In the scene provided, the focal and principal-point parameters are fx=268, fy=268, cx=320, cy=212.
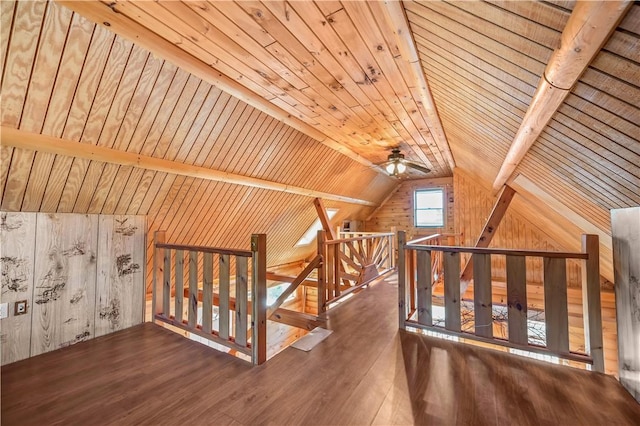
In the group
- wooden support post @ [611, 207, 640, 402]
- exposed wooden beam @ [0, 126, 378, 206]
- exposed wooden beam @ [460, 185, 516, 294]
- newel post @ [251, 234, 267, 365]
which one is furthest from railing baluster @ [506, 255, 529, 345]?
exposed wooden beam @ [0, 126, 378, 206]

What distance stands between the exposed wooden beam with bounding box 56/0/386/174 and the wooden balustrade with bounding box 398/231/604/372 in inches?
84.6

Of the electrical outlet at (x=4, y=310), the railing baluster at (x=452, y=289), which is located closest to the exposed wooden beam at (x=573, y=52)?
the railing baluster at (x=452, y=289)

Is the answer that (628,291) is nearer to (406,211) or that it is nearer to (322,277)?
(322,277)

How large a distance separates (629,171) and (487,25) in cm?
115

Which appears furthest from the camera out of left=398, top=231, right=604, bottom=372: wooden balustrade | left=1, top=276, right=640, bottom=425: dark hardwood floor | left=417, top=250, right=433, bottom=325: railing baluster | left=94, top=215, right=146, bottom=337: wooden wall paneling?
left=94, top=215, right=146, bottom=337: wooden wall paneling

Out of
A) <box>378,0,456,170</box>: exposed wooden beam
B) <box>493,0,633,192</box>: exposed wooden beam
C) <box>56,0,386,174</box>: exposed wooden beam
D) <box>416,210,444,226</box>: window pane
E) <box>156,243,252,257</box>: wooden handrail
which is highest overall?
<box>56,0,386,174</box>: exposed wooden beam

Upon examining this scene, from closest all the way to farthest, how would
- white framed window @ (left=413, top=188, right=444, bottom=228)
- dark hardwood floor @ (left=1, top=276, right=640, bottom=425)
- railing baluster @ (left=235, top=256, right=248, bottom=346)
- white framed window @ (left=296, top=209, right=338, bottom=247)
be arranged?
dark hardwood floor @ (left=1, top=276, right=640, bottom=425), railing baluster @ (left=235, top=256, right=248, bottom=346), white framed window @ (left=296, top=209, right=338, bottom=247), white framed window @ (left=413, top=188, right=444, bottom=228)

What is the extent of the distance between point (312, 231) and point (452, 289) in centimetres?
464

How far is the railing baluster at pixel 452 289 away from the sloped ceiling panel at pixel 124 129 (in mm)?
2448

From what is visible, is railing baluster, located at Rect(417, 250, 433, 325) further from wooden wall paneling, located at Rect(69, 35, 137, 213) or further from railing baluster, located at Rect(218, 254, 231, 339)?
wooden wall paneling, located at Rect(69, 35, 137, 213)

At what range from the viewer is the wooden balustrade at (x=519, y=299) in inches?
75.7

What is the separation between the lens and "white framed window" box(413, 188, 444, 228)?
7.09m

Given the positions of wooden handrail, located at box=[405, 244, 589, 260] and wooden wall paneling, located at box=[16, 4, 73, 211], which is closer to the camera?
wooden wall paneling, located at box=[16, 4, 73, 211]

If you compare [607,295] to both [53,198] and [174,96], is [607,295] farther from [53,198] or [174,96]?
[53,198]
